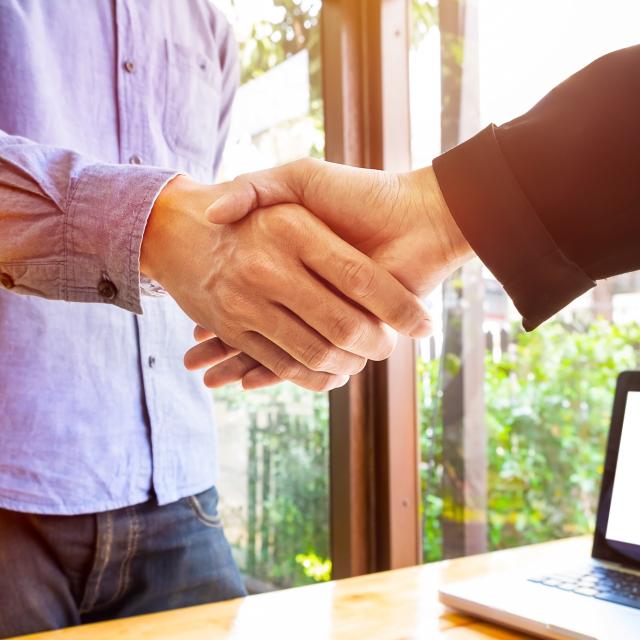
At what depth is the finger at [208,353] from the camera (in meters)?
0.88

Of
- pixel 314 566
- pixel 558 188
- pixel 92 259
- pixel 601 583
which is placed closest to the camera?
pixel 558 188

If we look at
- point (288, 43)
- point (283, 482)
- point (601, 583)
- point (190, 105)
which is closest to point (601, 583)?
point (601, 583)

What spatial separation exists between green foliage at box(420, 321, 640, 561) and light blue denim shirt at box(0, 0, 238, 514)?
971 millimetres

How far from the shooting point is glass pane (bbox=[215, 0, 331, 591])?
5.89 ft

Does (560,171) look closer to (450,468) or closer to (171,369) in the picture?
(171,369)

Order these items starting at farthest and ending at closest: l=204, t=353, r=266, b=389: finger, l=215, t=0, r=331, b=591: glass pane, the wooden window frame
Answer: l=215, t=0, r=331, b=591: glass pane < the wooden window frame < l=204, t=353, r=266, b=389: finger

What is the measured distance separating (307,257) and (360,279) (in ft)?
0.19

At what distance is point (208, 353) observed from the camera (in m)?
0.88

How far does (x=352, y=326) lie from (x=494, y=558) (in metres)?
0.66

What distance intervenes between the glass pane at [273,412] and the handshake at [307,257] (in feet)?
3.38

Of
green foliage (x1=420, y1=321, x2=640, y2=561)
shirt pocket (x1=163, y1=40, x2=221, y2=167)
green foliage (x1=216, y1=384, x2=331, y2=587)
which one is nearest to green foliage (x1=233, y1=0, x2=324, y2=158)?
shirt pocket (x1=163, y1=40, x2=221, y2=167)

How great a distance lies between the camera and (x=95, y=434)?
3.17ft

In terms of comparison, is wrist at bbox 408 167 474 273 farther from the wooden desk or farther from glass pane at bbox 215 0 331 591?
glass pane at bbox 215 0 331 591

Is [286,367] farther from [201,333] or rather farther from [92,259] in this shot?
[92,259]
